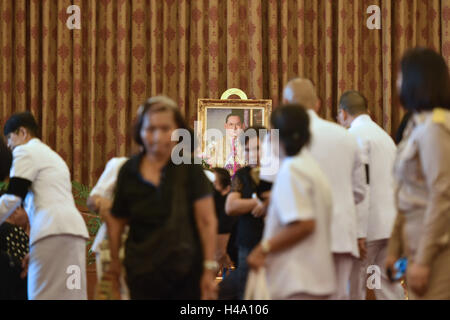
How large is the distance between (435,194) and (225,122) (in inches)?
208

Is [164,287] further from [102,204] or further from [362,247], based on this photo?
[362,247]

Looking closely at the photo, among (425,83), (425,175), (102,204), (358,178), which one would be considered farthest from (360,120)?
(425,175)

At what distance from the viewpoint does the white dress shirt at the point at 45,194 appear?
4.32m

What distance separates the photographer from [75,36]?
8.45 metres

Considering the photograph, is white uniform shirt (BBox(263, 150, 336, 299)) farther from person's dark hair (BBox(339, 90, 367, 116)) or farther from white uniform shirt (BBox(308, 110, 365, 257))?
person's dark hair (BBox(339, 90, 367, 116))

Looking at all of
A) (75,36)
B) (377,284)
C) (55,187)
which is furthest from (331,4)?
(55,187)

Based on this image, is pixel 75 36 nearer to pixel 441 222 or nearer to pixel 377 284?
pixel 377 284

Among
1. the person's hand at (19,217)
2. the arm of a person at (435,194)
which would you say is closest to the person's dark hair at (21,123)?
the person's hand at (19,217)

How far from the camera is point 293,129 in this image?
2.75 metres

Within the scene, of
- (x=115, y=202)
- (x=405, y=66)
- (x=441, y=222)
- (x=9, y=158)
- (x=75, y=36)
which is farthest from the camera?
(x=75, y=36)

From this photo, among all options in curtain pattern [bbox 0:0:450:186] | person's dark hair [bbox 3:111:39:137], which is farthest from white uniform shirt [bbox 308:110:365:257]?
curtain pattern [bbox 0:0:450:186]

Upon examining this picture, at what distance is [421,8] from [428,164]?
7.01 m

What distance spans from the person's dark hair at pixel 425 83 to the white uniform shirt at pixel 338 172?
757 millimetres

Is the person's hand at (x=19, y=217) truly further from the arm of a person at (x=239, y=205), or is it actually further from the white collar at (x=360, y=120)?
the white collar at (x=360, y=120)
